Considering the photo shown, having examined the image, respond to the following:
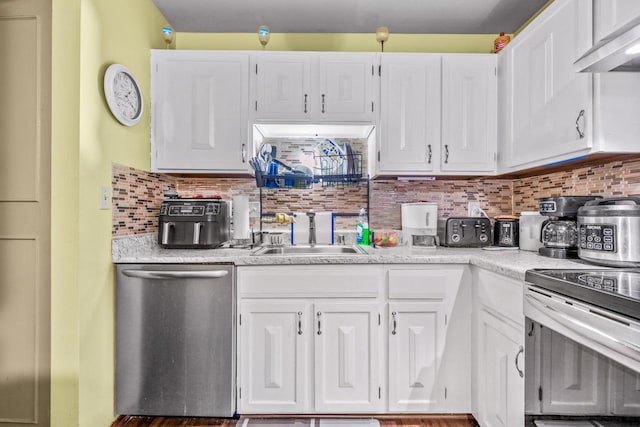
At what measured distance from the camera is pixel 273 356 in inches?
70.1

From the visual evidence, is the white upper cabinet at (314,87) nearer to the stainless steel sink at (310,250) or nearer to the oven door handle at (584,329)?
the stainless steel sink at (310,250)

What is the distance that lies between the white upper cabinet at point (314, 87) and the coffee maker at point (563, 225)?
43.9 inches

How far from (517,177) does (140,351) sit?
2.62 meters

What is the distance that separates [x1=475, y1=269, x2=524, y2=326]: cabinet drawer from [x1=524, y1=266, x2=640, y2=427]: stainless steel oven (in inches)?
3.6

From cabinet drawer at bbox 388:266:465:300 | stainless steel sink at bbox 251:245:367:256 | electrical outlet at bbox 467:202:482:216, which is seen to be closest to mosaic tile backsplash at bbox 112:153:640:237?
electrical outlet at bbox 467:202:482:216

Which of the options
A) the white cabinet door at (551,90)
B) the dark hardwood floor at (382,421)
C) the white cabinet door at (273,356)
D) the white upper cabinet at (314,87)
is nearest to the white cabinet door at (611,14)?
the white cabinet door at (551,90)

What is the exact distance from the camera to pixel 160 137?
83.7 inches

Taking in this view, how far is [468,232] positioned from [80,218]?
210 centimetres

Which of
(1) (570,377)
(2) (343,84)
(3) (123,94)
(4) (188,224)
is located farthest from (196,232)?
(1) (570,377)

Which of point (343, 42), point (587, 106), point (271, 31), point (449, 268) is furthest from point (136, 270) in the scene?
point (587, 106)

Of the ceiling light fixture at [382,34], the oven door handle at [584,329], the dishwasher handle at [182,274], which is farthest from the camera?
the ceiling light fixture at [382,34]

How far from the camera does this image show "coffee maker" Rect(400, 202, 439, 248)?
2.19 m

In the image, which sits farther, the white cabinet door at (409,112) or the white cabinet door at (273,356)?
the white cabinet door at (409,112)

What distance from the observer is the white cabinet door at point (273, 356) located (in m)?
1.78
